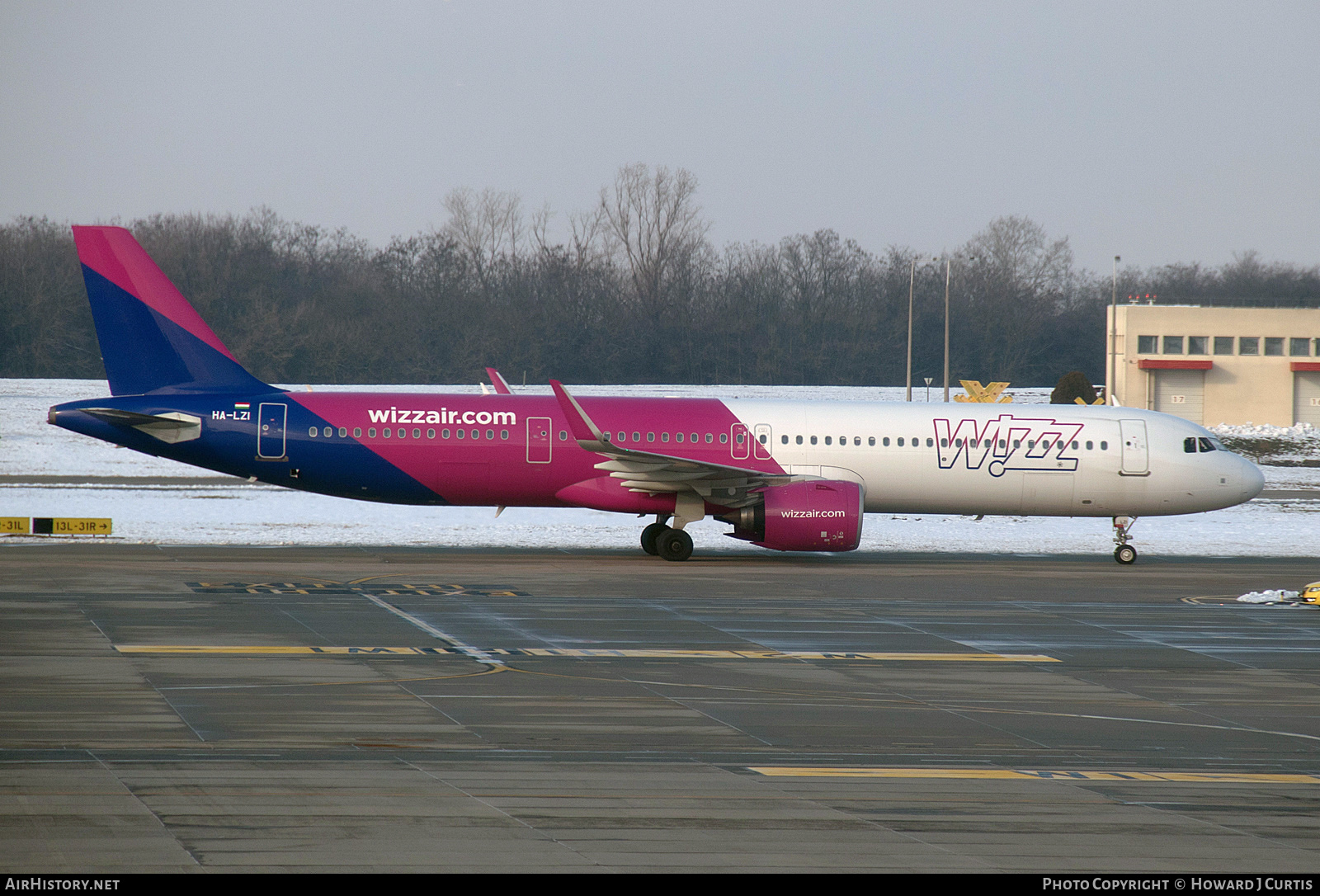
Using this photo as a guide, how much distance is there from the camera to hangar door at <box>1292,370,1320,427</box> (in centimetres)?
6706

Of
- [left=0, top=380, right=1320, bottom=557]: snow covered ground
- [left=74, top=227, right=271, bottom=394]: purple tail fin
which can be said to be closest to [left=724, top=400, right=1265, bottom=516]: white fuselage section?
[left=0, top=380, right=1320, bottom=557]: snow covered ground

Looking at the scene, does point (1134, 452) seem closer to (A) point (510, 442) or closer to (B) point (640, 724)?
(A) point (510, 442)

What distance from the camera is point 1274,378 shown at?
67438mm

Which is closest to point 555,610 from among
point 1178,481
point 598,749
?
point 598,749

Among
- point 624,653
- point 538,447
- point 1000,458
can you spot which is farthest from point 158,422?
point 1000,458

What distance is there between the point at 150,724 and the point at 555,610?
25.1 feet

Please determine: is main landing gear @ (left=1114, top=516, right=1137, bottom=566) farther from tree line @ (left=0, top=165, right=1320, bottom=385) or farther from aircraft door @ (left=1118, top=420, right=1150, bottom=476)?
tree line @ (left=0, top=165, right=1320, bottom=385)

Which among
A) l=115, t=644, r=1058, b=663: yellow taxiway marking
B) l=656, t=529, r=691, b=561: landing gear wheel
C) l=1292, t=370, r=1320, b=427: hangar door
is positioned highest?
l=1292, t=370, r=1320, b=427: hangar door

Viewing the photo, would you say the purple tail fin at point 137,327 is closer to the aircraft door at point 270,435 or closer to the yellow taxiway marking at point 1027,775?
the aircraft door at point 270,435

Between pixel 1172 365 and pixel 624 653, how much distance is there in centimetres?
5817

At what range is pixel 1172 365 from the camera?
66812 millimetres

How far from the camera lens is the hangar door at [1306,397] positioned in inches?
2640

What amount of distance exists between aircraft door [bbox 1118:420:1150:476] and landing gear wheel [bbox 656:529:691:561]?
Result: 28.2 feet
